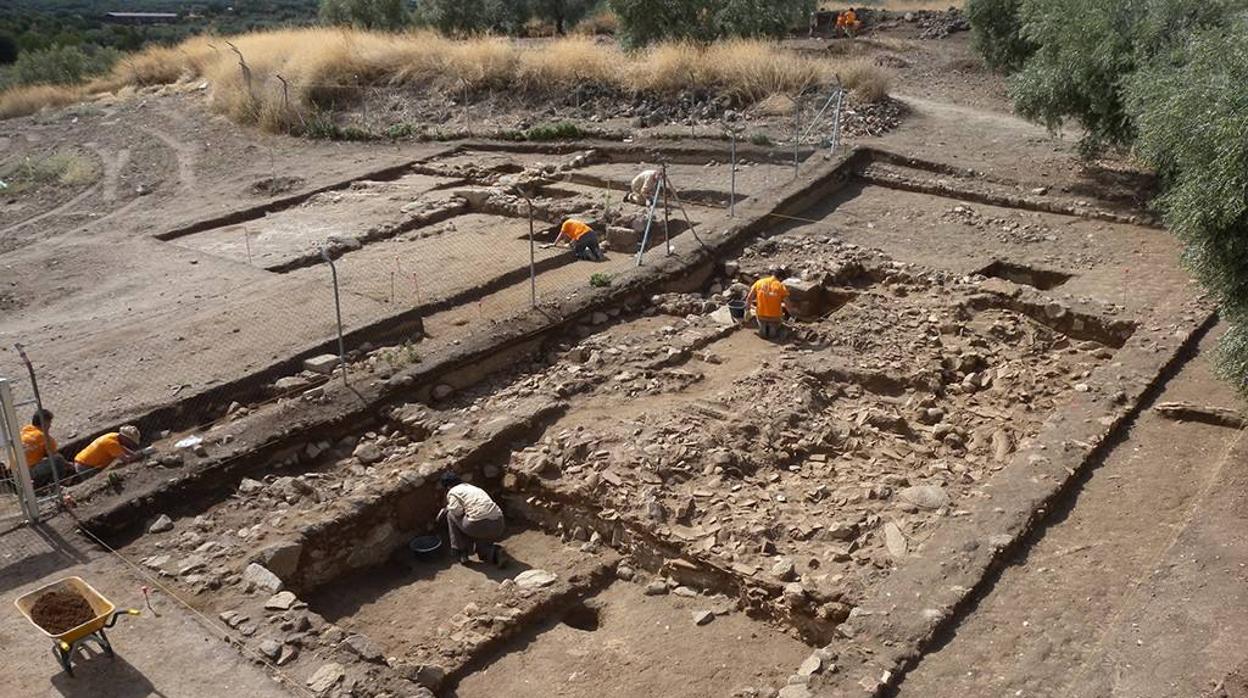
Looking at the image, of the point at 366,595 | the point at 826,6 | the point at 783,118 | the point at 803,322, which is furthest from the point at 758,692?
the point at 826,6

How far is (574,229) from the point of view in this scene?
51.3 ft

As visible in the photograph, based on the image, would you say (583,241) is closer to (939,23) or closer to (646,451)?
(646,451)

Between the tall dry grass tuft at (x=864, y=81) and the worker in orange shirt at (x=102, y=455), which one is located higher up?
the tall dry grass tuft at (x=864, y=81)

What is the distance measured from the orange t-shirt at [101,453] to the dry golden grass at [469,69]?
17.0 meters

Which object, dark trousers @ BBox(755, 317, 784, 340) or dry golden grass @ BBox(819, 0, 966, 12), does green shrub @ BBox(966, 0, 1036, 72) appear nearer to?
dark trousers @ BBox(755, 317, 784, 340)

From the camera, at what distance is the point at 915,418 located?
10.5 m

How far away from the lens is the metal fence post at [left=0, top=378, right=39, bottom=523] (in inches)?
315

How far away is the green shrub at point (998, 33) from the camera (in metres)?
21.2

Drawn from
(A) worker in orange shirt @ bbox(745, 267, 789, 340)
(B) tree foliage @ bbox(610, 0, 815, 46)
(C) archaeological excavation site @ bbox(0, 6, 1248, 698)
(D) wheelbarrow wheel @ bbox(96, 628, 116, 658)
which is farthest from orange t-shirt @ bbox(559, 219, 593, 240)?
(B) tree foliage @ bbox(610, 0, 815, 46)

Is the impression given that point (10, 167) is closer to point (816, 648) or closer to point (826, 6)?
point (816, 648)

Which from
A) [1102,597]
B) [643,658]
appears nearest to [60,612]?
[643,658]

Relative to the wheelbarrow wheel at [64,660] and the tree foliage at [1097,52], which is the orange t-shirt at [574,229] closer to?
the tree foliage at [1097,52]

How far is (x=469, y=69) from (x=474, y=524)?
1972 centimetres

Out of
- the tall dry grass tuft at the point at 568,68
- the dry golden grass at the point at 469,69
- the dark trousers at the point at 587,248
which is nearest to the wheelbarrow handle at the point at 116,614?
the dark trousers at the point at 587,248
